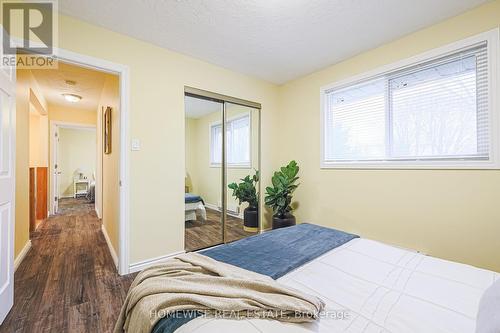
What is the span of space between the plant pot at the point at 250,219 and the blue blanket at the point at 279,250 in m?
1.61

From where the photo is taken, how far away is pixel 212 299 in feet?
2.73

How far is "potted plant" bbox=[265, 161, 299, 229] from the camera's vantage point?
319 centimetres

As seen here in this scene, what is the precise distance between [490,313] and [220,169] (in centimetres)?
278

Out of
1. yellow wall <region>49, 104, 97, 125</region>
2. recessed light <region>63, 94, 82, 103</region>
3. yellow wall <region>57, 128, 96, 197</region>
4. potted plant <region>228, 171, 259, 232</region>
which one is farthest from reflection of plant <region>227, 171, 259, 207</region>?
yellow wall <region>57, 128, 96, 197</region>

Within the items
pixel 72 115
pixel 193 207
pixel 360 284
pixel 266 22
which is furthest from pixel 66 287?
pixel 72 115

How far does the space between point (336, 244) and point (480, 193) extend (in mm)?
1464

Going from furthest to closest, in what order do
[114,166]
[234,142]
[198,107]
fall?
1. [234,142]
2. [198,107]
3. [114,166]

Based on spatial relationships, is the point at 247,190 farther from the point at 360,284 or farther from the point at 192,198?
the point at 360,284

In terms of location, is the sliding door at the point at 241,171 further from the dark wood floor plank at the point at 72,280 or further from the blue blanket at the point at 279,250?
the blue blanket at the point at 279,250

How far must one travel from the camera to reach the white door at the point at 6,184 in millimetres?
1514

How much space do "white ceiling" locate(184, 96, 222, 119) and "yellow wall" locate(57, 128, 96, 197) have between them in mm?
6733

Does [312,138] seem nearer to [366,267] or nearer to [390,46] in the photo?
[390,46]

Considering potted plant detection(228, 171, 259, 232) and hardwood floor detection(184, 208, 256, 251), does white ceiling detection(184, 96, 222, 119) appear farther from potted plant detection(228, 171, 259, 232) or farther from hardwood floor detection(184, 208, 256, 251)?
hardwood floor detection(184, 208, 256, 251)

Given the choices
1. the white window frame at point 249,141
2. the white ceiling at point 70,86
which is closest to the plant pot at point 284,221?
the white window frame at point 249,141
